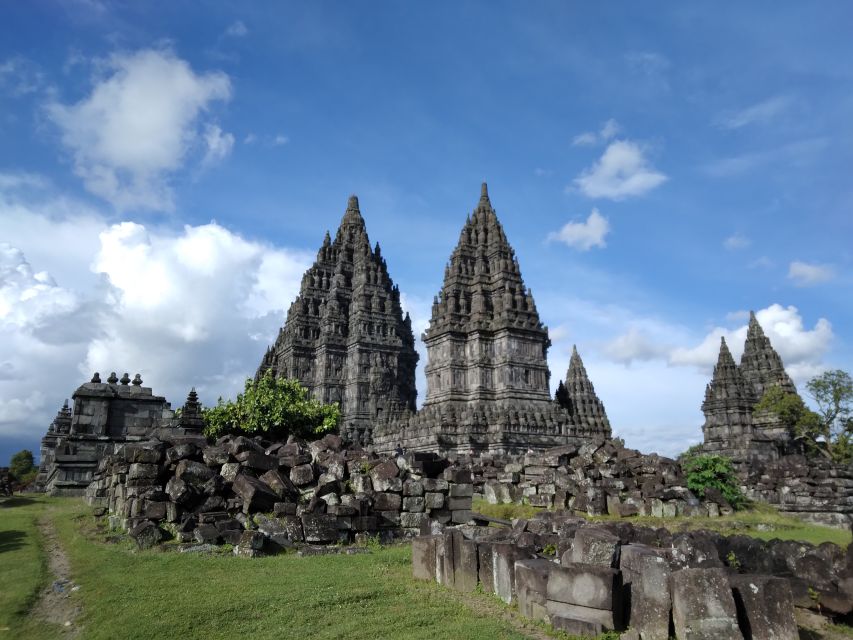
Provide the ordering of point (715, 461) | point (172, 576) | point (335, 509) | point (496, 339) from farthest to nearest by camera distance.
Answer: point (496, 339) < point (715, 461) < point (335, 509) < point (172, 576)

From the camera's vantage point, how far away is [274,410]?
23391 mm

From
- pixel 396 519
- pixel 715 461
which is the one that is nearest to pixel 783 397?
pixel 715 461

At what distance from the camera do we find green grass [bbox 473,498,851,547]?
15484mm

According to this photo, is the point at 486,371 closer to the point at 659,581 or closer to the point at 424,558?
the point at 424,558

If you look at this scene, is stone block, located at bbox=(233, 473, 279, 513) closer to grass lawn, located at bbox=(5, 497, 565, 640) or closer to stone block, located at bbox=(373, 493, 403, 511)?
grass lawn, located at bbox=(5, 497, 565, 640)

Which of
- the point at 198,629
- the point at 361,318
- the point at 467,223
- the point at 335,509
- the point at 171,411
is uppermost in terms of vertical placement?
the point at 467,223

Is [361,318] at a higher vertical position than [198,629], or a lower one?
higher

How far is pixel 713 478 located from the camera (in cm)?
1850

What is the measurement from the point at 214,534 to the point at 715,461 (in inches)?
607

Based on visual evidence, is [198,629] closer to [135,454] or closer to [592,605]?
[592,605]

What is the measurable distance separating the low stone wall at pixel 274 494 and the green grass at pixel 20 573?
151 cm

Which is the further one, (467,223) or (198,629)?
(467,223)

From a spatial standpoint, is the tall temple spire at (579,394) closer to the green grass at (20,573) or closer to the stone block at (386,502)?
the stone block at (386,502)

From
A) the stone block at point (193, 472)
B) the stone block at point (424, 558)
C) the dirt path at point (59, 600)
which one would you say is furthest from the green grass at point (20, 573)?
the stone block at point (424, 558)
